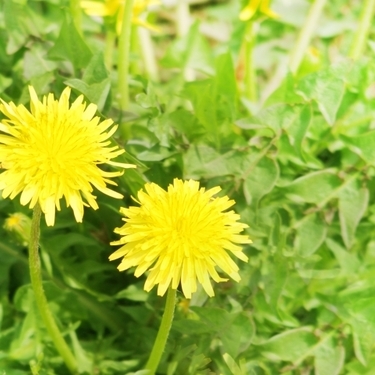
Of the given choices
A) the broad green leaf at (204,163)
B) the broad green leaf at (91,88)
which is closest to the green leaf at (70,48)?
the broad green leaf at (91,88)

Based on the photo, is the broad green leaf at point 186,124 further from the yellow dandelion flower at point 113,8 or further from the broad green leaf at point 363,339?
the broad green leaf at point 363,339

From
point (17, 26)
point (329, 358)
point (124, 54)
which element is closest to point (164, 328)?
point (329, 358)

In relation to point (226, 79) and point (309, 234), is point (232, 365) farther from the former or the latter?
point (226, 79)

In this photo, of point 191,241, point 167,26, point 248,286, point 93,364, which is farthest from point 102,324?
point 167,26

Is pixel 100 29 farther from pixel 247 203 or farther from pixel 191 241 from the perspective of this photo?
pixel 191 241

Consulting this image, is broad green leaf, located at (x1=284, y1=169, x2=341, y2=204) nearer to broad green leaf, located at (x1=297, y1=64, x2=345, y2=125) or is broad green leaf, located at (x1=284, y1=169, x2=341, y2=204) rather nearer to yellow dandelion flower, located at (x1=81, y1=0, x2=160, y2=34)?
broad green leaf, located at (x1=297, y1=64, x2=345, y2=125)
